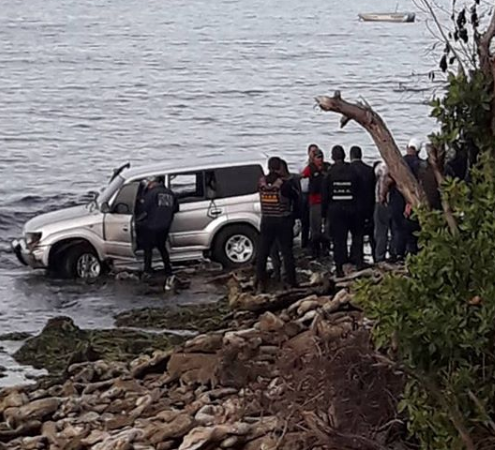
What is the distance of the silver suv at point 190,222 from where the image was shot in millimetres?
22906

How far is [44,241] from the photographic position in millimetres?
23250

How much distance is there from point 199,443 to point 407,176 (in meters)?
3.49

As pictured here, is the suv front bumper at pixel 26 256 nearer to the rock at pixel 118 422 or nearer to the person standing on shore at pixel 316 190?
the person standing on shore at pixel 316 190

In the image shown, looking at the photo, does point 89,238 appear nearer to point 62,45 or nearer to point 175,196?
point 175,196

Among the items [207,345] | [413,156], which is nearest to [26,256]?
[413,156]

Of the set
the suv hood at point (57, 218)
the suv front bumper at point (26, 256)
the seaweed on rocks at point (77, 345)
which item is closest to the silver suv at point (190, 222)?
the suv hood at point (57, 218)

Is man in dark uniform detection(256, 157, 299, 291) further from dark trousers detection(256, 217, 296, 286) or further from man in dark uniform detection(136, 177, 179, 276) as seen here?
man in dark uniform detection(136, 177, 179, 276)

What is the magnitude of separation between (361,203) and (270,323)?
16.3 feet

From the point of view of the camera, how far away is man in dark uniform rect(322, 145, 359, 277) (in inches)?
746

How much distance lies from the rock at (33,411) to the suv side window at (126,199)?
899cm

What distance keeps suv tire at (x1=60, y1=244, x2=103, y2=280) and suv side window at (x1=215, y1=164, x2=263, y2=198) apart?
2389mm

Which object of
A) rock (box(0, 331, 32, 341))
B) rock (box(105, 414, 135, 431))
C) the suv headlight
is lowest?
rock (box(0, 331, 32, 341))

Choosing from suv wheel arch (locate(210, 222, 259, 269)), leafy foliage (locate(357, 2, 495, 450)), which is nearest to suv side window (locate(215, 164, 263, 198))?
suv wheel arch (locate(210, 222, 259, 269))

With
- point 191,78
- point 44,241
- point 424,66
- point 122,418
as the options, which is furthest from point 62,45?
point 122,418
